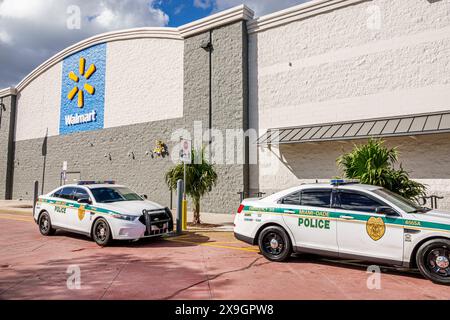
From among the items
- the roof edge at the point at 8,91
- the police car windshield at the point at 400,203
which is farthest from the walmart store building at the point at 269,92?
the roof edge at the point at 8,91

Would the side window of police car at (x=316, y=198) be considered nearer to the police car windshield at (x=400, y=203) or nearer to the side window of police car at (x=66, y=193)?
the police car windshield at (x=400, y=203)

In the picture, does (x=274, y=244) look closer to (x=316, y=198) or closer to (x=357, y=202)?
(x=316, y=198)

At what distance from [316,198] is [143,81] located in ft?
55.0

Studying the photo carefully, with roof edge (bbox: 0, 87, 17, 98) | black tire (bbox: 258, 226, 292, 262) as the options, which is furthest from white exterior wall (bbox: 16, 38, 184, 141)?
black tire (bbox: 258, 226, 292, 262)

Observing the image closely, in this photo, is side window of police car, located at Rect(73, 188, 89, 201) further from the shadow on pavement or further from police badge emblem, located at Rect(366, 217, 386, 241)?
police badge emblem, located at Rect(366, 217, 386, 241)

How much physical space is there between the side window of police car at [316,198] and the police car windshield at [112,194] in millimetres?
5126

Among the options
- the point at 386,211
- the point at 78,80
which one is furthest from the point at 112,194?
the point at 78,80

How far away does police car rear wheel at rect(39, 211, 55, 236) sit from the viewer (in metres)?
10.5

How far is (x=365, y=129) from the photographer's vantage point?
13258mm

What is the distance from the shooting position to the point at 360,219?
638 centimetres

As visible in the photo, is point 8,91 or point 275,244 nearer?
point 275,244

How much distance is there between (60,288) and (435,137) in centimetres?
1263

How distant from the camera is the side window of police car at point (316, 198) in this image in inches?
273

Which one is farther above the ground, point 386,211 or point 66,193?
point 66,193
